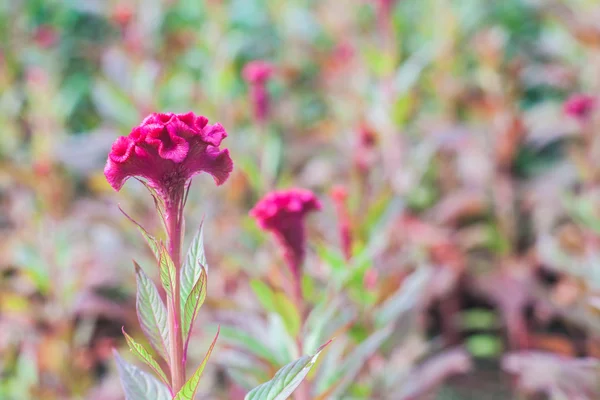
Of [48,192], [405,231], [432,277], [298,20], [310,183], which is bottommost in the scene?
[432,277]

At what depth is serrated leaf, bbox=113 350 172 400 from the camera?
70 centimetres

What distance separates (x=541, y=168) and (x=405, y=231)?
0.79 metres

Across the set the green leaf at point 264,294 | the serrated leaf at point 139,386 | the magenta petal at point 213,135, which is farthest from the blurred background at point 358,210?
the magenta petal at point 213,135

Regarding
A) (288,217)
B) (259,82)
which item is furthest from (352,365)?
(259,82)

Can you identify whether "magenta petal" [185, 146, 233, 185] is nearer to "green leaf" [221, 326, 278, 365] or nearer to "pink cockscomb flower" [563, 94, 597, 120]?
"green leaf" [221, 326, 278, 365]

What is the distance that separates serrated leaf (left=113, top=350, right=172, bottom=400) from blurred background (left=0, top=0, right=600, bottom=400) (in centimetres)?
25

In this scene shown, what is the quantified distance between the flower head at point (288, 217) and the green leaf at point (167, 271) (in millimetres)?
299

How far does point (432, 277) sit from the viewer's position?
1825 millimetres

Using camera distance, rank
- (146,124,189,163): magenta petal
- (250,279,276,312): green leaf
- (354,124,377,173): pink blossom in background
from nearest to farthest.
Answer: (146,124,189,163): magenta petal < (250,279,276,312): green leaf < (354,124,377,173): pink blossom in background

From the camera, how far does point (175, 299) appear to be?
0.65m

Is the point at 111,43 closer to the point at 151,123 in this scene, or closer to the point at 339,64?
the point at 339,64

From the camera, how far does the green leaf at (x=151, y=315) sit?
2.23ft

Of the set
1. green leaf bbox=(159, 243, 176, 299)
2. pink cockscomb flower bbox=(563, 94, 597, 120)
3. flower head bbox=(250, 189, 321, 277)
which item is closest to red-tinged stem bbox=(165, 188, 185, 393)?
green leaf bbox=(159, 243, 176, 299)

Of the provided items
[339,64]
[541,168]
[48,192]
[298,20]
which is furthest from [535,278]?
[298,20]
